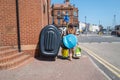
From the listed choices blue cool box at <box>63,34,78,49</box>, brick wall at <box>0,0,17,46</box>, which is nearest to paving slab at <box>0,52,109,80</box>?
brick wall at <box>0,0,17,46</box>

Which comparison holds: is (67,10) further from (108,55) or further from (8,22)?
(8,22)

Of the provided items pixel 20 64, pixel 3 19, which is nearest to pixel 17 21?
pixel 3 19

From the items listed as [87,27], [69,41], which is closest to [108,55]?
[69,41]

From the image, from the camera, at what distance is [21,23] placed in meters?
10.9

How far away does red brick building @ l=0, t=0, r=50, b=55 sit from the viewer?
10.6 meters

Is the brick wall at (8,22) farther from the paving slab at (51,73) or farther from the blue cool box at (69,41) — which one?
the blue cool box at (69,41)

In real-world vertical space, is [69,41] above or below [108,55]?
above

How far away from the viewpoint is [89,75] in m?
7.98

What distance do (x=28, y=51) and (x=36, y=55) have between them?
20.5 inches

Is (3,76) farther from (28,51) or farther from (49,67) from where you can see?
(28,51)

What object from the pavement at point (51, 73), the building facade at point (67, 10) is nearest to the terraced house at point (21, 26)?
the pavement at point (51, 73)

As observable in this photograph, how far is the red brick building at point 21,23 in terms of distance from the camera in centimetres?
1064

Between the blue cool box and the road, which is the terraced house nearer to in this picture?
the blue cool box

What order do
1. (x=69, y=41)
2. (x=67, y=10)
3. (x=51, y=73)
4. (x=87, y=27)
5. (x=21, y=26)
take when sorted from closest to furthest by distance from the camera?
(x=51, y=73)
(x=21, y=26)
(x=69, y=41)
(x=67, y=10)
(x=87, y=27)
